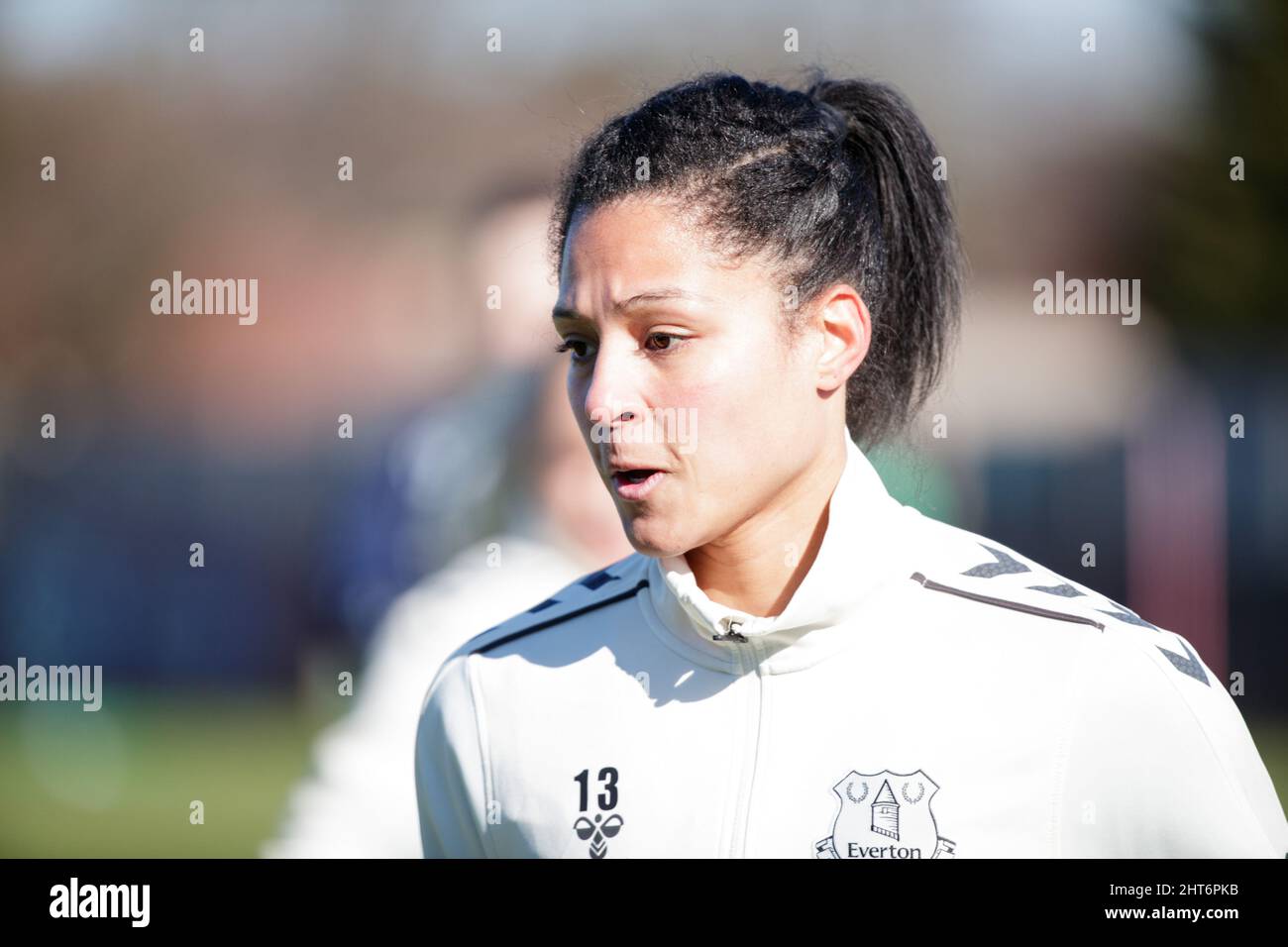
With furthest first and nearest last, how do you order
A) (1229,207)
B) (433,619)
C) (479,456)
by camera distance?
(1229,207)
(479,456)
(433,619)

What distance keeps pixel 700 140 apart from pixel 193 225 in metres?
13.9

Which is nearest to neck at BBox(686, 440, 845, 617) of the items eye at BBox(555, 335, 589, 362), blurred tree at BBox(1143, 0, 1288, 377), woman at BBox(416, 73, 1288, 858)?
woman at BBox(416, 73, 1288, 858)

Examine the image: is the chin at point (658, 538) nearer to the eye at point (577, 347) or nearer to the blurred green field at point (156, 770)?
the eye at point (577, 347)

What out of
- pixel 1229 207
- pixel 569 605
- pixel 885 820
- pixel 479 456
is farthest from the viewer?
pixel 1229 207

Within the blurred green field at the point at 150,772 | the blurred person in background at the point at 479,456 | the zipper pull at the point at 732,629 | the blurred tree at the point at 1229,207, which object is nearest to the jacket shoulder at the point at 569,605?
the zipper pull at the point at 732,629

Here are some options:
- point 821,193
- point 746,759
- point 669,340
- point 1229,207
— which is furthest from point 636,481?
point 1229,207

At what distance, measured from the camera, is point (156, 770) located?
11477mm

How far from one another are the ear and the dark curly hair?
3 cm

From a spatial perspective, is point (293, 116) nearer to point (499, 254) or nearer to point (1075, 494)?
point (1075, 494)

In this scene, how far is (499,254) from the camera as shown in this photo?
4191mm

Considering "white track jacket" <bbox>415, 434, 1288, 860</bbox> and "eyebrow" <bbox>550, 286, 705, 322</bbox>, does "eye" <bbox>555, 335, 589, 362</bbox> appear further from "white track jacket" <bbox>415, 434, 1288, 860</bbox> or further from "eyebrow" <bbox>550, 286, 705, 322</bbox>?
"white track jacket" <bbox>415, 434, 1288, 860</bbox>

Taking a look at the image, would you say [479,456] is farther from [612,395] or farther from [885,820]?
[885,820]

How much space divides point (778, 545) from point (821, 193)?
570mm

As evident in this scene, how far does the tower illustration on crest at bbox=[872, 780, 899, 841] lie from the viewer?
6.55 ft
